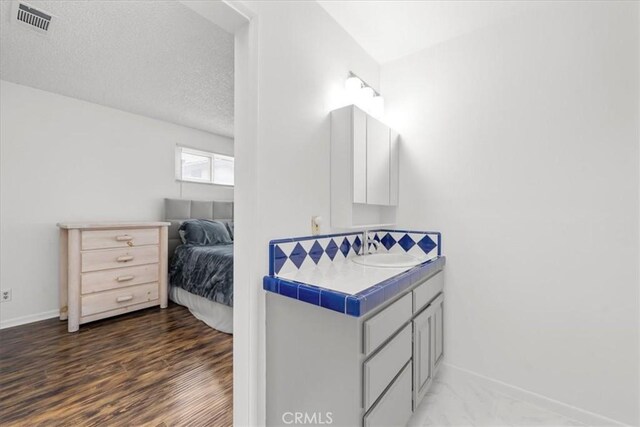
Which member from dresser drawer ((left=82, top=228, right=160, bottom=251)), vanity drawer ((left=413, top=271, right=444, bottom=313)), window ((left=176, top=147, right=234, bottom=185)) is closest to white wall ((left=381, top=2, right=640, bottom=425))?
vanity drawer ((left=413, top=271, right=444, bottom=313))

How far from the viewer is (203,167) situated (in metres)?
4.41

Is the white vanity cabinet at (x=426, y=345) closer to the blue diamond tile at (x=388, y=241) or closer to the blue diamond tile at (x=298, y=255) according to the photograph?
the blue diamond tile at (x=388, y=241)

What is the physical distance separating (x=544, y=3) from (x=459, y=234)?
1.49m

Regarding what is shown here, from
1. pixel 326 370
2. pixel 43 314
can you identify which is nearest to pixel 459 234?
pixel 326 370

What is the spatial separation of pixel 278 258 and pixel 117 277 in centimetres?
252

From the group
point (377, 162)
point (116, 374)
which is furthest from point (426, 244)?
point (116, 374)

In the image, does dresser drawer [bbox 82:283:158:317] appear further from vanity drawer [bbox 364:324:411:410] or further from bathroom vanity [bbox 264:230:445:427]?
vanity drawer [bbox 364:324:411:410]

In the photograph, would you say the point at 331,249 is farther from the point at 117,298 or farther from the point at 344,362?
the point at 117,298

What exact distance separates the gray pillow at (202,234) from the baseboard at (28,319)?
1470 millimetres

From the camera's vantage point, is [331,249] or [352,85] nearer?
[331,249]

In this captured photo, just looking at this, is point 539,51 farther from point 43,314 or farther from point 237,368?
point 43,314

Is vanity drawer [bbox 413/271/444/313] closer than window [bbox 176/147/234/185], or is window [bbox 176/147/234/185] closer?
vanity drawer [bbox 413/271/444/313]

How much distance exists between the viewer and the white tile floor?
1.55 metres

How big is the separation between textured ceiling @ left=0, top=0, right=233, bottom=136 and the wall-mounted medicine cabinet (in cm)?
120
